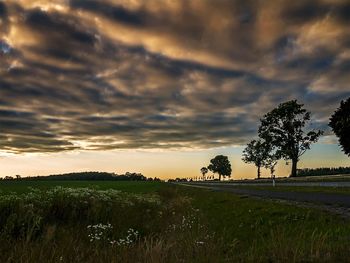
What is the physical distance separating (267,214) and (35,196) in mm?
8633

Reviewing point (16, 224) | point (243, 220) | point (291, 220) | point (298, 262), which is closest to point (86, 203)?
point (16, 224)

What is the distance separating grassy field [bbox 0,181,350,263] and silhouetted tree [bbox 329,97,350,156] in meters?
42.6

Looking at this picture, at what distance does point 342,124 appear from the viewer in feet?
184

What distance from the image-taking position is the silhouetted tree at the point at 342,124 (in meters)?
55.8

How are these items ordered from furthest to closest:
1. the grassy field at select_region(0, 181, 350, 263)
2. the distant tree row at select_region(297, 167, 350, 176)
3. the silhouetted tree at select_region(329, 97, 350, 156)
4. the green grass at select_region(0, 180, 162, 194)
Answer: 1. the distant tree row at select_region(297, 167, 350, 176)
2. the silhouetted tree at select_region(329, 97, 350, 156)
3. the green grass at select_region(0, 180, 162, 194)
4. the grassy field at select_region(0, 181, 350, 263)

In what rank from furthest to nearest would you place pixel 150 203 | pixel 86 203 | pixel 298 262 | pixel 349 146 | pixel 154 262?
1. pixel 349 146
2. pixel 150 203
3. pixel 86 203
4. pixel 154 262
5. pixel 298 262

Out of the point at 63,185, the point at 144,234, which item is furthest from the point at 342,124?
the point at 144,234

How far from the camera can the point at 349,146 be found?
5522 centimetres

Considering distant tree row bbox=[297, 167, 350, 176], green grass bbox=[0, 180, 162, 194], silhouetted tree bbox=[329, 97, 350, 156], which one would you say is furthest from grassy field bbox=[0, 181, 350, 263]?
distant tree row bbox=[297, 167, 350, 176]

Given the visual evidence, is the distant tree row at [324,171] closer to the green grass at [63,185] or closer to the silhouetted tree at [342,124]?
the silhouetted tree at [342,124]

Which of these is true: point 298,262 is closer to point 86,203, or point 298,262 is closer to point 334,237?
point 334,237

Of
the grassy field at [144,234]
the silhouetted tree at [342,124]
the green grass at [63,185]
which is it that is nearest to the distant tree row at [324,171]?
the silhouetted tree at [342,124]

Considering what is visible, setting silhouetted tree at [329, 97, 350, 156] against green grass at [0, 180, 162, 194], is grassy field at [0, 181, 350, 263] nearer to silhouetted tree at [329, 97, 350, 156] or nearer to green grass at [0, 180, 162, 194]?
green grass at [0, 180, 162, 194]

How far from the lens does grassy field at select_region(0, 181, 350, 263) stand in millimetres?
7809
